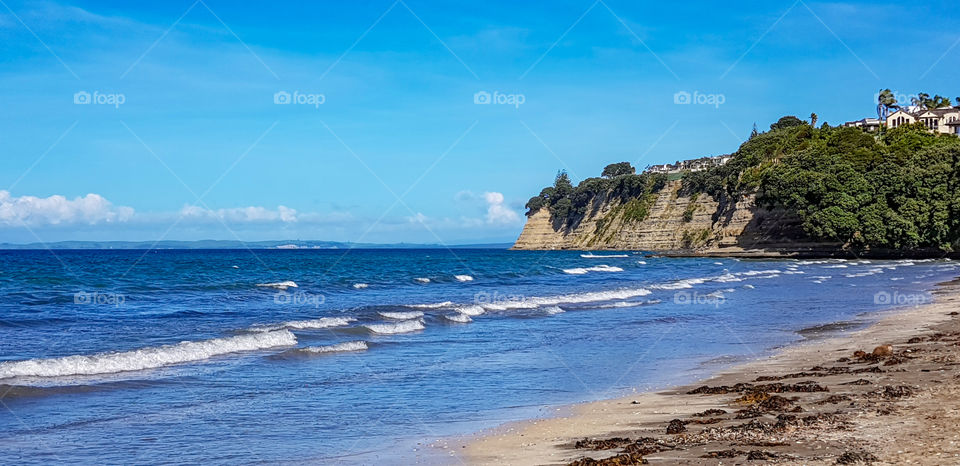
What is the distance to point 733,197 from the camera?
380ft

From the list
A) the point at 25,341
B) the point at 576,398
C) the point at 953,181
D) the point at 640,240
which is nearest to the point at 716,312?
the point at 576,398

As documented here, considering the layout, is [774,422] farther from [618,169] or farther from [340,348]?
[618,169]

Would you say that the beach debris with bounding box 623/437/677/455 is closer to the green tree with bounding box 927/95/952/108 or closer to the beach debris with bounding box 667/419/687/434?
the beach debris with bounding box 667/419/687/434

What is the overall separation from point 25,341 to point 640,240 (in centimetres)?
13266

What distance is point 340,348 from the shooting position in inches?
819

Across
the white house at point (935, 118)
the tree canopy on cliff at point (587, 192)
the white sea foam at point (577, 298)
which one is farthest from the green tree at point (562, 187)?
the white sea foam at point (577, 298)

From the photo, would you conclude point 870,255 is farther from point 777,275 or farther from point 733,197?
point 777,275

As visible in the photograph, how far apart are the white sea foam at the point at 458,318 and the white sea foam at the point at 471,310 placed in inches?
39.3

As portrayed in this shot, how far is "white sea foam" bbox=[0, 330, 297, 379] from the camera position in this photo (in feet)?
54.4

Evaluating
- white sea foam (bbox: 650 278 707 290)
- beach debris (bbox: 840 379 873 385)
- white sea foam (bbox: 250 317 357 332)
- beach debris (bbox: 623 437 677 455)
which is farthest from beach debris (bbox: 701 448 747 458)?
white sea foam (bbox: 650 278 707 290)

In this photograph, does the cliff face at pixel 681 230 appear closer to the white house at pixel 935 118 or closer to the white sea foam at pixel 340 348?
the white house at pixel 935 118

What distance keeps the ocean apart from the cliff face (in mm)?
68562

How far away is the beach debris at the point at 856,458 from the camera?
797cm

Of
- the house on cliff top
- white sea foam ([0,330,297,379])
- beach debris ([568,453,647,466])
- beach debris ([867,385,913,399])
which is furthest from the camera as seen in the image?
the house on cliff top
